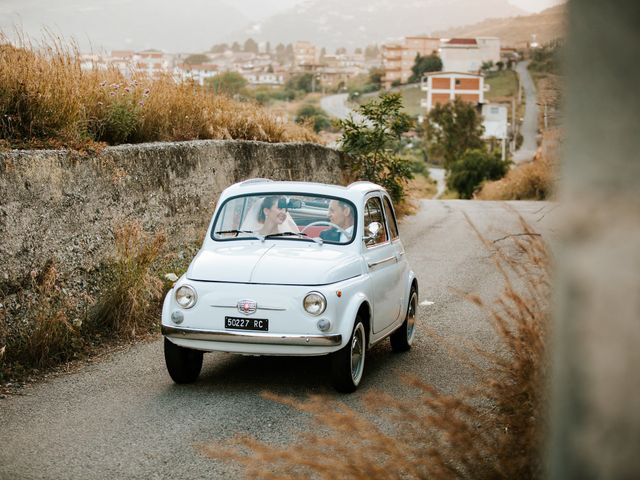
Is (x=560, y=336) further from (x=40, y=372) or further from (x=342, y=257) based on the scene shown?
→ (x=40, y=372)

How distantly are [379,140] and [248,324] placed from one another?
48.1ft

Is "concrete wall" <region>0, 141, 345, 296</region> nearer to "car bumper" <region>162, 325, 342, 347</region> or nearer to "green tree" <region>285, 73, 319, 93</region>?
"car bumper" <region>162, 325, 342, 347</region>

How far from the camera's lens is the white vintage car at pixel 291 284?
755cm

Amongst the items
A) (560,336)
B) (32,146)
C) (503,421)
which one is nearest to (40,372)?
(32,146)

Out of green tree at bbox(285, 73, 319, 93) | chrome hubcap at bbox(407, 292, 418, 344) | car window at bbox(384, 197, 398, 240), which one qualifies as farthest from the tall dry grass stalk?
green tree at bbox(285, 73, 319, 93)

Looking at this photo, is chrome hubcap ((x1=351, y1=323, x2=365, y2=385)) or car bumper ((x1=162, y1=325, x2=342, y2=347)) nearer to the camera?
car bumper ((x1=162, y1=325, x2=342, y2=347))

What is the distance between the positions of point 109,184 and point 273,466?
578cm

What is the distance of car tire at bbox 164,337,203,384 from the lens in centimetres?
788

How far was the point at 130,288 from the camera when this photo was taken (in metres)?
10.1

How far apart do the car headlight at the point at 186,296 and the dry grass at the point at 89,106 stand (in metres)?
2.93

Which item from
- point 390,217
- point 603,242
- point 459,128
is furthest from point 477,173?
point 603,242

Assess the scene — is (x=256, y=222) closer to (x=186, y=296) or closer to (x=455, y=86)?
(x=186, y=296)

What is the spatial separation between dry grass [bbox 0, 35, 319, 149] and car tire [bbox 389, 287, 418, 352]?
13.3 ft

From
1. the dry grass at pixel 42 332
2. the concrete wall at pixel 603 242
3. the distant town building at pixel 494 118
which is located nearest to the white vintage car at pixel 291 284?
the dry grass at pixel 42 332
